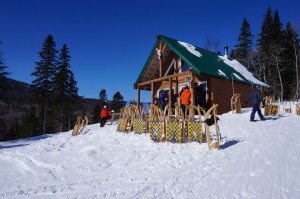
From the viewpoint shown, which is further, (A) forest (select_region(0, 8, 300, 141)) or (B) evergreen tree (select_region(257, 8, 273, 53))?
(B) evergreen tree (select_region(257, 8, 273, 53))

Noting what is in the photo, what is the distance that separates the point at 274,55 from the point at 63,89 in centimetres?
3328

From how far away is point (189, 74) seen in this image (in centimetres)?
1220

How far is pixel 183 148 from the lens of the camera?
5414mm

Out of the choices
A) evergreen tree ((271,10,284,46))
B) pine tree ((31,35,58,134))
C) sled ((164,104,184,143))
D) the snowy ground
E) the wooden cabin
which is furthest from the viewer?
evergreen tree ((271,10,284,46))

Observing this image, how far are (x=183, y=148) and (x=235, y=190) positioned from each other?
2649mm

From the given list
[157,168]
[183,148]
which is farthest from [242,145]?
[157,168]

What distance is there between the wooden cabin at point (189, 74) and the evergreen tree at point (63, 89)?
46.3 feet

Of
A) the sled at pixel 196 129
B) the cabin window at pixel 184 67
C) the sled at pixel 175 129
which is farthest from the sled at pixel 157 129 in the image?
the cabin window at pixel 184 67

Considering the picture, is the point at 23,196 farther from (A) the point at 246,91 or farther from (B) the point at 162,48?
(A) the point at 246,91

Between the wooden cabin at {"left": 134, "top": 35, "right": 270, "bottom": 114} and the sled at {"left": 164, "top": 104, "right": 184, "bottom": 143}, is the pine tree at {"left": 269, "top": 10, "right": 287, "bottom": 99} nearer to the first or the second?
the wooden cabin at {"left": 134, "top": 35, "right": 270, "bottom": 114}

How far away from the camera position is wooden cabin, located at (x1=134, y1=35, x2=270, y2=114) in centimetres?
1266

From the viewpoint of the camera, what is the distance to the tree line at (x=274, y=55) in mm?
28378

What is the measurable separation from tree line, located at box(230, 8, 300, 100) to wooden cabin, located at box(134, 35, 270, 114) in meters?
16.1

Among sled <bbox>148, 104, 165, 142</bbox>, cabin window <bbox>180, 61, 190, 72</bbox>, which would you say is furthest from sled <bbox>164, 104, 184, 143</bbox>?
cabin window <bbox>180, 61, 190, 72</bbox>
